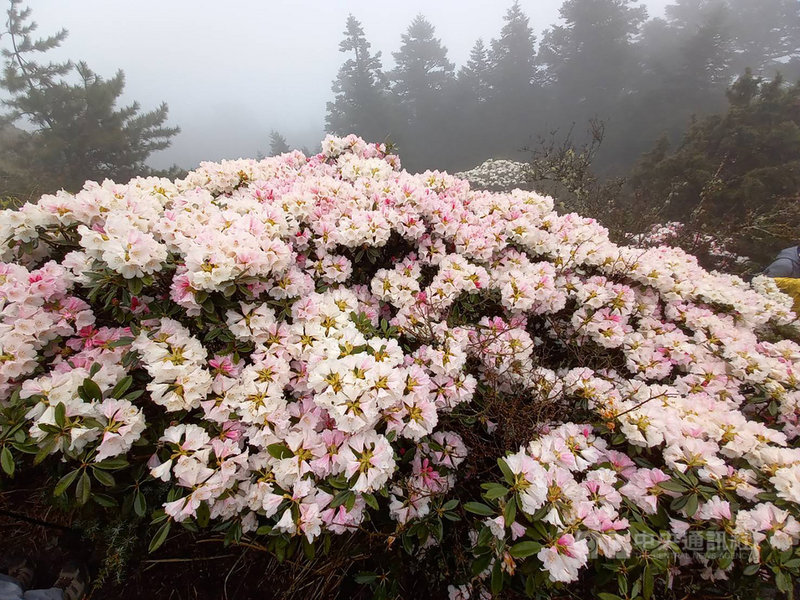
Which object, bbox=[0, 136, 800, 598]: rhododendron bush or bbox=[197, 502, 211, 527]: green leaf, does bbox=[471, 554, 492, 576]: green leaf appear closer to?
bbox=[0, 136, 800, 598]: rhododendron bush

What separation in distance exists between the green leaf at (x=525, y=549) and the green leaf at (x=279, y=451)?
0.95 m

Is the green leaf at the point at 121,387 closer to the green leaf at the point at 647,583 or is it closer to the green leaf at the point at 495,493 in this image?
the green leaf at the point at 495,493

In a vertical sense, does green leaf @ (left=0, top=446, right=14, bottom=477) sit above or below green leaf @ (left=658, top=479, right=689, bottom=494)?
above

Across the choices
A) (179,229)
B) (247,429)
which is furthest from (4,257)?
(247,429)

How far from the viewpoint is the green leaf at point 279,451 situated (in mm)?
1435

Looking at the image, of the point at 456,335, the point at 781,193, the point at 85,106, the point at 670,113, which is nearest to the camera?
the point at 456,335

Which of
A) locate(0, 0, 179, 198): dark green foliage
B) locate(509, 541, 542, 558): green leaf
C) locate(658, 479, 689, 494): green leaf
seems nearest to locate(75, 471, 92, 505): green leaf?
locate(509, 541, 542, 558): green leaf

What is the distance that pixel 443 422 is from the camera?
6.05ft

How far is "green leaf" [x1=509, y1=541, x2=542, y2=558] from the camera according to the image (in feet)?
4.00

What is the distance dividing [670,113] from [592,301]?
106 ft

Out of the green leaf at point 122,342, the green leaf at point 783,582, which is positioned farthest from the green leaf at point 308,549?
the green leaf at point 783,582

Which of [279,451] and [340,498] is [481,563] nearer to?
[340,498]

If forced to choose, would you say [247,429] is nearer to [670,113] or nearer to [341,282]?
[341,282]

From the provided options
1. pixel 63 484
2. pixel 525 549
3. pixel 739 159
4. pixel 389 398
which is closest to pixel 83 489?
pixel 63 484
